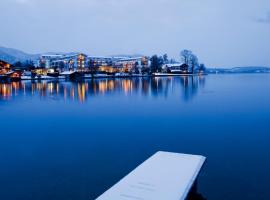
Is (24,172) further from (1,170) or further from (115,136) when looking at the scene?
(115,136)

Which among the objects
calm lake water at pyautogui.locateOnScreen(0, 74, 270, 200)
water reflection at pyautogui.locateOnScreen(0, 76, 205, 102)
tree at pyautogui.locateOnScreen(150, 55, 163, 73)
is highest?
tree at pyautogui.locateOnScreen(150, 55, 163, 73)

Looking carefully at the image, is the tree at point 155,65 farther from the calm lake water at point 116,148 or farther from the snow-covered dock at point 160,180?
the snow-covered dock at point 160,180

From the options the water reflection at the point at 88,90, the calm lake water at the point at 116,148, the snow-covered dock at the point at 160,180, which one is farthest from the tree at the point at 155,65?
the snow-covered dock at the point at 160,180

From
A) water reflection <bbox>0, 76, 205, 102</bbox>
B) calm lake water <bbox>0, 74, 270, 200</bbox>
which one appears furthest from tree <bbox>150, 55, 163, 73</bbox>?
calm lake water <bbox>0, 74, 270, 200</bbox>

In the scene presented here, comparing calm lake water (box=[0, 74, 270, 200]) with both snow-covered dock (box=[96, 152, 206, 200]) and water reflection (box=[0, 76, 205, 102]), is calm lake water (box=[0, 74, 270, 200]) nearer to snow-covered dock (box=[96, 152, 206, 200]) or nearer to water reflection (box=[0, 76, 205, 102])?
snow-covered dock (box=[96, 152, 206, 200])

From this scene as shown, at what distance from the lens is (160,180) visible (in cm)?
366

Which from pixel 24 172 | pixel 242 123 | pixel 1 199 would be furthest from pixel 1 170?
pixel 242 123

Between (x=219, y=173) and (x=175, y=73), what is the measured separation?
79.4m

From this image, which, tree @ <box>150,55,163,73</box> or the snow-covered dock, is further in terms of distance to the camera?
tree @ <box>150,55,163,73</box>

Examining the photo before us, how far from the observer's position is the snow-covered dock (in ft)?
10.6

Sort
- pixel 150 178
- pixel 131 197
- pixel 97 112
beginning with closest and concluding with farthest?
1. pixel 131 197
2. pixel 150 178
3. pixel 97 112

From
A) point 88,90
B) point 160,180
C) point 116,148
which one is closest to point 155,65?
point 88,90

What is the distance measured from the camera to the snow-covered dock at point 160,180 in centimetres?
324

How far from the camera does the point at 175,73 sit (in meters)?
83.2
